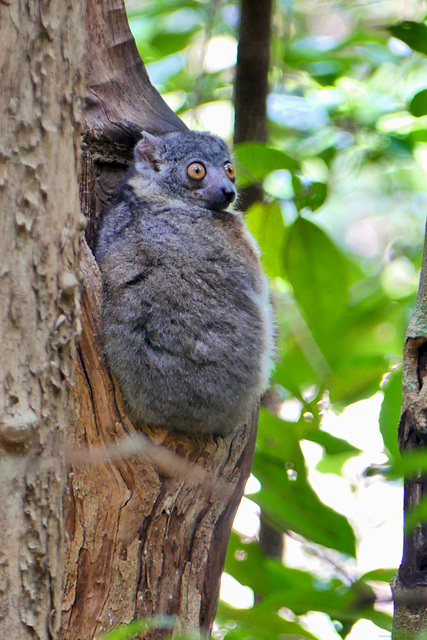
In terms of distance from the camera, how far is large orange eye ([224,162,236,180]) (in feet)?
7.38

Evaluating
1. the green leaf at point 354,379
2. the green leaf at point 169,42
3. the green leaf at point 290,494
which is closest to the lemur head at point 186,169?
the green leaf at point 169,42

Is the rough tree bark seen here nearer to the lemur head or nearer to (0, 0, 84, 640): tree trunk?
the lemur head

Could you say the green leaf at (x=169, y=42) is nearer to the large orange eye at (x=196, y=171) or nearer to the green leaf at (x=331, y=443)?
the large orange eye at (x=196, y=171)

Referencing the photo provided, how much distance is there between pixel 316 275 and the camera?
200cm

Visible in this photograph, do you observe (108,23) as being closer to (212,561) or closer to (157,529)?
(157,529)

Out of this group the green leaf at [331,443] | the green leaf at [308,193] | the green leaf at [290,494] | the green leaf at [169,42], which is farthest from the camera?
the green leaf at [169,42]

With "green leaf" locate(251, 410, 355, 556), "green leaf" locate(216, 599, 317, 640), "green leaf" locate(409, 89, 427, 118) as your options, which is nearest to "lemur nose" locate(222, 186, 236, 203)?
"green leaf" locate(409, 89, 427, 118)

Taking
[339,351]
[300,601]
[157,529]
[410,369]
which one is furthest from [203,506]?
[300,601]

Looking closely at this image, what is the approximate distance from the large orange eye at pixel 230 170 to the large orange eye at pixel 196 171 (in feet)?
0.36

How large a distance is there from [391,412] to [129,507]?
68 cm

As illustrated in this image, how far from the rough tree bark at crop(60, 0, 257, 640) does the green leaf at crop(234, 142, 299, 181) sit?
421 millimetres

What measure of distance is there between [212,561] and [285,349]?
1025 millimetres

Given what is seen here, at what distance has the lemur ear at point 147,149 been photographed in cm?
204

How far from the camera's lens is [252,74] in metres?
2.62
